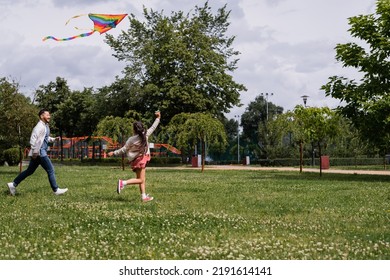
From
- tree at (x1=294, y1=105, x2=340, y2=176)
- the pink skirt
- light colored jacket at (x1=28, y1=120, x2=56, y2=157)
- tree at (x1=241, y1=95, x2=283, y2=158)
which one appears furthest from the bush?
tree at (x1=241, y1=95, x2=283, y2=158)

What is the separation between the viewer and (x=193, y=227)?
8453 mm

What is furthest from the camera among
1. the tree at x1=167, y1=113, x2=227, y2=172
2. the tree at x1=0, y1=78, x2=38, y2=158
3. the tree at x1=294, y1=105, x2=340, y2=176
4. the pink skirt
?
the tree at x1=167, y1=113, x2=227, y2=172

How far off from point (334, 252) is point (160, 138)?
4501 cm

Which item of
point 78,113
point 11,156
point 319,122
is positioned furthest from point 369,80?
point 78,113

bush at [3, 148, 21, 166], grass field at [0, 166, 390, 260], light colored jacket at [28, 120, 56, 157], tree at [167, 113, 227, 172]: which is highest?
tree at [167, 113, 227, 172]

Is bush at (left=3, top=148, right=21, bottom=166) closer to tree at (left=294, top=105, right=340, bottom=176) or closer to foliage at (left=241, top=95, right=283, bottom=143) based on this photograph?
tree at (left=294, top=105, right=340, bottom=176)

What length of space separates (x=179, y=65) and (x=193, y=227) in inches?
1811

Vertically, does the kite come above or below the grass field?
above

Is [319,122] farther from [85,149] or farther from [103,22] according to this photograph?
[85,149]

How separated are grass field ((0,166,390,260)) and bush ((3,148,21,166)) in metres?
33.3

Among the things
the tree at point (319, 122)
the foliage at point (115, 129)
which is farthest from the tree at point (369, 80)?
the foliage at point (115, 129)

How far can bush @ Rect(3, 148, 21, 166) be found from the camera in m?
45.1

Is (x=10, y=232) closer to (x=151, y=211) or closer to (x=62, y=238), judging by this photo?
(x=62, y=238)
